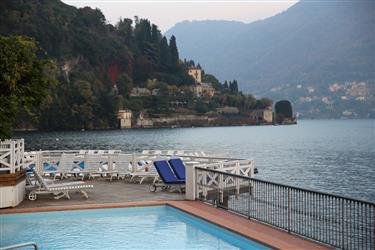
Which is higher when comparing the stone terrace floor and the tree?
the tree

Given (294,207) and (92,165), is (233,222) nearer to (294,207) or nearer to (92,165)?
(294,207)

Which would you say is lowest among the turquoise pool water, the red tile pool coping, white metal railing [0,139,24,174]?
the turquoise pool water

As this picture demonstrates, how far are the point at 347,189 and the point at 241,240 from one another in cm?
3403

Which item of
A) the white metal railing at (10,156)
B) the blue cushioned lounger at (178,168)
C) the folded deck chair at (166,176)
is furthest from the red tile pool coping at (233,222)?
the blue cushioned lounger at (178,168)

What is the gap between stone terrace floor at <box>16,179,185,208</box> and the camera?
13.7 metres

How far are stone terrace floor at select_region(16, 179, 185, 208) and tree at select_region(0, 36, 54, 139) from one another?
6.77 ft

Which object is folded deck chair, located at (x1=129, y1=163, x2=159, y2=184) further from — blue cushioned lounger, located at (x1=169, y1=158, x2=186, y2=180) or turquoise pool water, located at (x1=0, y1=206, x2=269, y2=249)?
turquoise pool water, located at (x1=0, y1=206, x2=269, y2=249)

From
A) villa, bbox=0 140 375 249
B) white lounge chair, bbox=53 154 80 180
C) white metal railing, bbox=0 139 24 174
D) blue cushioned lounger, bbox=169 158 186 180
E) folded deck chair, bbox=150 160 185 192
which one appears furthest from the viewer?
white lounge chair, bbox=53 154 80 180

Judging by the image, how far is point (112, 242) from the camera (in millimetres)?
9883

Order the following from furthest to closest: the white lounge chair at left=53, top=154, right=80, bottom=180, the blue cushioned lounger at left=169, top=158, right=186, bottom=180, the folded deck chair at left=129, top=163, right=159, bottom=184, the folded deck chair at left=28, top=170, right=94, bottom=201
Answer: the white lounge chair at left=53, top=154, right=80, bottom=180
the folded deck chair at left=129, top=163, right=159, bottom=184
the blue cushioned lounger at left=169, top=158, right=186, bottom=180
the folded deck chair at left=28, top=170, right=94, bottom=201

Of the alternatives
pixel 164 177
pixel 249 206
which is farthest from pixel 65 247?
pixel 164 177

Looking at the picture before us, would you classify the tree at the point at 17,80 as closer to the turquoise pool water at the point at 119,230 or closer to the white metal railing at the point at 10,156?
the white metal railing at the point at 10,156

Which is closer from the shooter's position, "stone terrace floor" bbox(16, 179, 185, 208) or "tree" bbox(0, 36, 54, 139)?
"tree" bbox(0, 36, 54, 139)

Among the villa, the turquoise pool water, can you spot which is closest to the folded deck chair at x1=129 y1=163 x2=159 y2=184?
the villa
